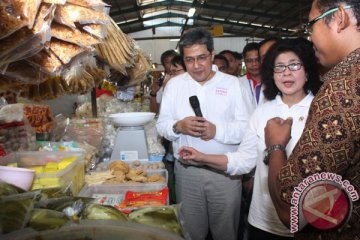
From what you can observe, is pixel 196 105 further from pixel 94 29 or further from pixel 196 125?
pixel 94 29

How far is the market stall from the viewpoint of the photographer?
2.06 ft

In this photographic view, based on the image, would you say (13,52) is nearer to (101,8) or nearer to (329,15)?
(101,8)

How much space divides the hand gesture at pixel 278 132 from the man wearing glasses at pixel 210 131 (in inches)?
37.3

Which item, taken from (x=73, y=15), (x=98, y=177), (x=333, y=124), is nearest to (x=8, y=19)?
(x=73, y=15)

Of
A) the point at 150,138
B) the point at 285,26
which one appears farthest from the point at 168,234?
the point at 285,26

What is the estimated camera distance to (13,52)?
613mm

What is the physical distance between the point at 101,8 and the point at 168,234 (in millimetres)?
518

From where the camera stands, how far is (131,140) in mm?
2352

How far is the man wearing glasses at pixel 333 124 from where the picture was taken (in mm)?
823

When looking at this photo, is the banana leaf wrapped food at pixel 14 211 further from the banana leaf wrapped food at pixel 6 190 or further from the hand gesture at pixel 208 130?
the hand gesture at pixel 208 130

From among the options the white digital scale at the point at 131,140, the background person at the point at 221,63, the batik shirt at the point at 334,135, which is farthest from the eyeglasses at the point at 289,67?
the background person at the point at 221,63

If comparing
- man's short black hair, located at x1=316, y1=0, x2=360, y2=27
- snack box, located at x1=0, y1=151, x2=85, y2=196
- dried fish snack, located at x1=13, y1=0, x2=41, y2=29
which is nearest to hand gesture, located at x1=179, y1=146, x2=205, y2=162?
snack box, located at x1=0, y1=151, x2=85, y2=196

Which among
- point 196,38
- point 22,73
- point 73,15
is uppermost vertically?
point 196,38

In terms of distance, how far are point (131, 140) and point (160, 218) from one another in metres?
1.51
